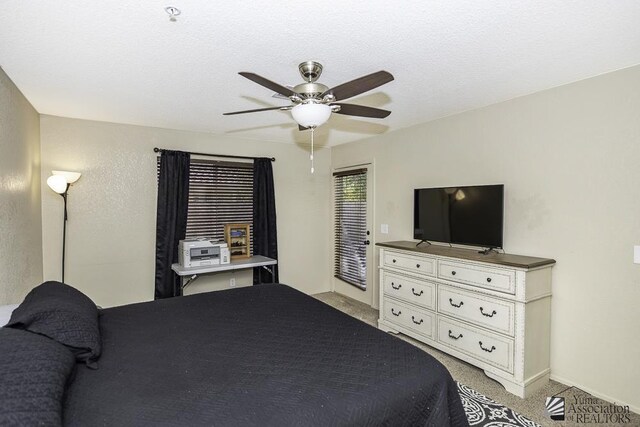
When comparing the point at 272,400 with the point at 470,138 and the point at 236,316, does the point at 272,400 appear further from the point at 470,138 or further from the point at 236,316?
the point at 470,138

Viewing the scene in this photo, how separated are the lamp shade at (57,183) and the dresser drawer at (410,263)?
11.1ft

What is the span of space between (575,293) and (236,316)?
2583mm

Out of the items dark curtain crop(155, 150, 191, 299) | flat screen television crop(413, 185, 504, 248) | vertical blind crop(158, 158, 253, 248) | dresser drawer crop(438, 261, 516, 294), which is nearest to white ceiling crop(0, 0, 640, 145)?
flat screen television crop(413, 185, 504, 248)

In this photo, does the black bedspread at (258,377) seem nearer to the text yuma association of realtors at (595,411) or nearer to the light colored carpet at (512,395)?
the light colored carpet at (512,395)

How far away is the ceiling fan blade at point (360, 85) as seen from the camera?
5.73 feet

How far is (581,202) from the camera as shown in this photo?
2539mm

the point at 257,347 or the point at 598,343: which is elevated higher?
the point at 257,347

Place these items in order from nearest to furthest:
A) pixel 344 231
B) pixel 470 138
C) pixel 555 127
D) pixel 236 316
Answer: pixel 236 316, pixel 555 127, pixel 470 138, pixel 344 231

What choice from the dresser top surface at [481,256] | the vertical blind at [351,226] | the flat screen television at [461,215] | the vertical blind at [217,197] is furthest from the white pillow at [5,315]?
the vertical blind at [351,226]

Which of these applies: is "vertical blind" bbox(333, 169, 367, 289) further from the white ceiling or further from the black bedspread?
the black bedspread

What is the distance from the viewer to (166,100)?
300 centimetres

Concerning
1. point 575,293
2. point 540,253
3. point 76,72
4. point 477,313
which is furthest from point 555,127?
point 76,72

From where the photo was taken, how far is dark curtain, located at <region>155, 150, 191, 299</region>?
400 centimetres

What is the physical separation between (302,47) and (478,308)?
2.43 m
